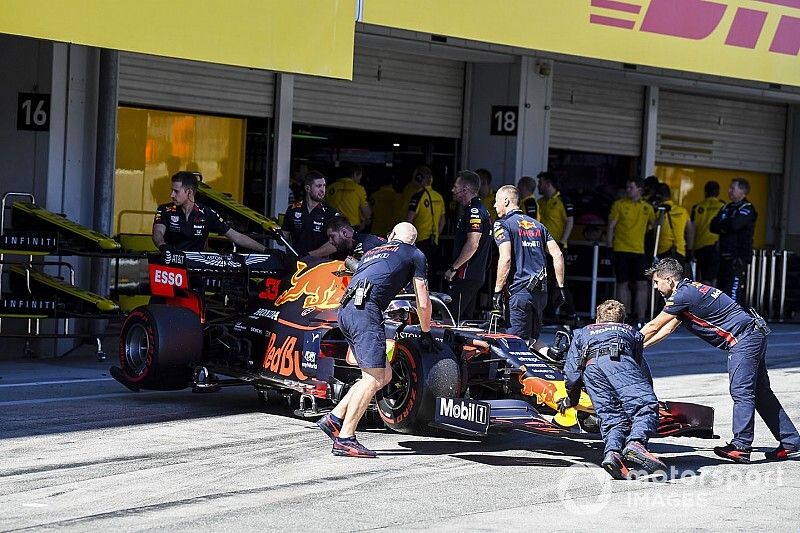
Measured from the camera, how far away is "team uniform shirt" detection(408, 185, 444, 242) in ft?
56.4

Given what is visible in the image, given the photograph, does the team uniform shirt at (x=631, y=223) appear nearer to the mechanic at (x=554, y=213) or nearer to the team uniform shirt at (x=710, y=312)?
the mechanic at (x=554, y=213)

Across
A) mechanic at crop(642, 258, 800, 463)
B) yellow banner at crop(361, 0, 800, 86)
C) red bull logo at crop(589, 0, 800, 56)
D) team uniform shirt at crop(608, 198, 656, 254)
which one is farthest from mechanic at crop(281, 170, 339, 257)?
team uniform shirt at crop(608, 198, 656, 254)

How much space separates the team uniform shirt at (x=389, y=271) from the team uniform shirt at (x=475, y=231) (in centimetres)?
425

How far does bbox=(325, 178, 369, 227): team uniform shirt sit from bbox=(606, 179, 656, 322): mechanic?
3.47 meters

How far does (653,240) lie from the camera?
19.0 meters

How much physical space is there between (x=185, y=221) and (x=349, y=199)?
4585 mm

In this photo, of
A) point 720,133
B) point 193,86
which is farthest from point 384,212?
point 720,133

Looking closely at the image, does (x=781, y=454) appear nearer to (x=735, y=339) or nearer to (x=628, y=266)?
(x=735, y=339)

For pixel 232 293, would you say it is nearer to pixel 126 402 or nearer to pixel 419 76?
pixel 126 402

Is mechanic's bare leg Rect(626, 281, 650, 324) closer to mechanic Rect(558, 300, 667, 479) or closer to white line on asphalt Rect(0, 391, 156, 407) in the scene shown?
white line on asphalt Rect(0, 391, 156, 407)

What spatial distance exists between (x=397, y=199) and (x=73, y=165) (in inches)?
216

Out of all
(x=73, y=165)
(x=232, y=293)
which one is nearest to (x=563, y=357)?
(x=232, y=293)

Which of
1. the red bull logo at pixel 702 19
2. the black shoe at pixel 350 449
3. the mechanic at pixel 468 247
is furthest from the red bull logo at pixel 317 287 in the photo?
the red bull logo at pixel 702 19

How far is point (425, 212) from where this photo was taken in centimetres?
1727
